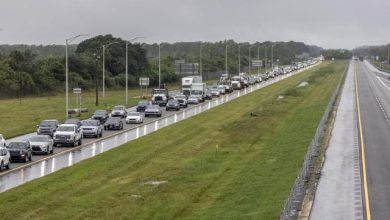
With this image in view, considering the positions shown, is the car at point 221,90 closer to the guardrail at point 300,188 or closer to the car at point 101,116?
the car at point 101,116

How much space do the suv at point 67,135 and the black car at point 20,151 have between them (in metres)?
7.78

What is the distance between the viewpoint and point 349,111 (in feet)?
261

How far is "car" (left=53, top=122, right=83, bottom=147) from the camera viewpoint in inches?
2015

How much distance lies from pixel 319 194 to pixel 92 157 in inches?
737

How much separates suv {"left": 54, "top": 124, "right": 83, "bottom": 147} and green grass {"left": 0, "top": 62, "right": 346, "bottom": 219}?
3.76m

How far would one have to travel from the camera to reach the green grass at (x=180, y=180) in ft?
90.9

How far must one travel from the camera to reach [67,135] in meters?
51.2

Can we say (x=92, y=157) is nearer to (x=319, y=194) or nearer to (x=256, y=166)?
(x=256, y=166)

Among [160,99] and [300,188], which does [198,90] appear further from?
[300,188]

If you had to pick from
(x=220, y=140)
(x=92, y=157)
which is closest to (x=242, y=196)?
(x=92, y=157)

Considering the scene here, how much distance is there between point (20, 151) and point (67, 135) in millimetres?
8995

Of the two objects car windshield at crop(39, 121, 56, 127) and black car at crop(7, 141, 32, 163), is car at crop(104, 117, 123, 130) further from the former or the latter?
black car at crop(7, 141, 32, 163)

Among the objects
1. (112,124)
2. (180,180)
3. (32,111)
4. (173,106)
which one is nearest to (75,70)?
(173,106)

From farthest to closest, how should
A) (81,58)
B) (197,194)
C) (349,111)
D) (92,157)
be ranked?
(81,58), (349,111), (92,157), (197,194)
